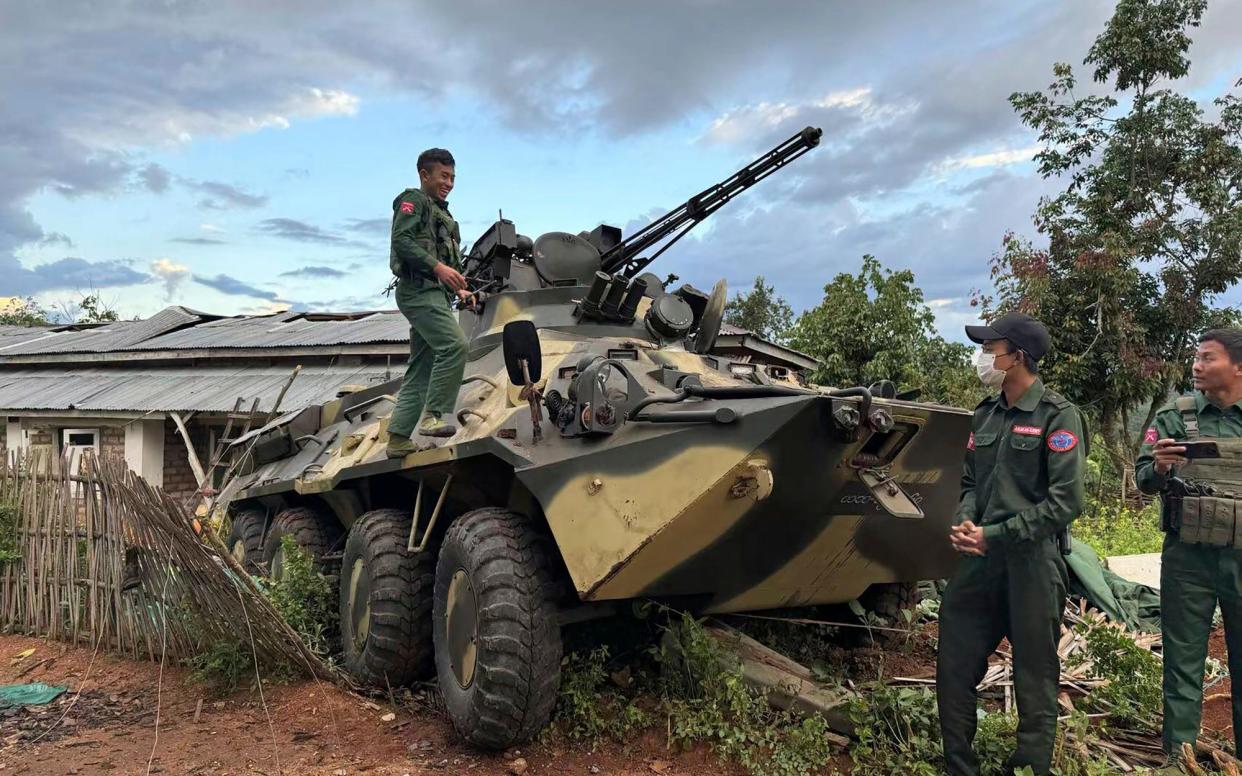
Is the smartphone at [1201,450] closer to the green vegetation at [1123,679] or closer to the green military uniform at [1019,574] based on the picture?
the green military uniform at [1019,574]

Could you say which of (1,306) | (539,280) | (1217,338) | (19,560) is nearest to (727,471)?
(1217,338)

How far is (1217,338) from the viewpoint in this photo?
151 inches

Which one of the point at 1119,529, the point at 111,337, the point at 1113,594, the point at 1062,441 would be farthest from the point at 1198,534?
the point at 111,337

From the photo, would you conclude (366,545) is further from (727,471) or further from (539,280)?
(727,471)

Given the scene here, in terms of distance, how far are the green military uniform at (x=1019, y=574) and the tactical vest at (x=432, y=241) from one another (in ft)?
9.55

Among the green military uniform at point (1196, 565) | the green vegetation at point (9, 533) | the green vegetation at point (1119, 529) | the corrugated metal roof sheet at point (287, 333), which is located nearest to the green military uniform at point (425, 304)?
the green military uniform at point (1196, 565)

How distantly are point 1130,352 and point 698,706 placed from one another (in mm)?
9755

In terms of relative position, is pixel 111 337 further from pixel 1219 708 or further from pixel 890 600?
pixel 1219 708

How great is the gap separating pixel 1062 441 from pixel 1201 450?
0.73 m

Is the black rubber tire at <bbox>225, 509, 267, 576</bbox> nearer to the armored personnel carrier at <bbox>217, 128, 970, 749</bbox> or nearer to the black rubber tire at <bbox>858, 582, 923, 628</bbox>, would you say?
the armored personnel carrier at <bbox>217, 128, 970, 749</bbox>

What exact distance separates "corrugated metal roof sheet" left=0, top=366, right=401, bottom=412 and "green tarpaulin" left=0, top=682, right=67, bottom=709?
234 inches

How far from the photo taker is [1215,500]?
363 cm

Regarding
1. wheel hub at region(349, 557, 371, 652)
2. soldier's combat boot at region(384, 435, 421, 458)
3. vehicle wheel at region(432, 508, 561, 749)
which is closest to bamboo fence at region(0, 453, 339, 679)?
wheel hub at region(349, 557, 371, 652)

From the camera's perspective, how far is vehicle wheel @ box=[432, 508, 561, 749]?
13.4ft
